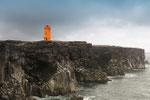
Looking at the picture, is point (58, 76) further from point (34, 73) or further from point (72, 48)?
point (72, 48)

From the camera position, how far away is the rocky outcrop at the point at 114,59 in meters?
106

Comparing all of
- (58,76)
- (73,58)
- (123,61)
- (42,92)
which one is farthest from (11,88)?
(123,61)

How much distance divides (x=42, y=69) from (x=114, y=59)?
209 ft

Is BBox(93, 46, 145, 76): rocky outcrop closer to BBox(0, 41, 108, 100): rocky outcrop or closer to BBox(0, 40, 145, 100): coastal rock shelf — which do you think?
BBox(0, 40, 145, 100): coastal rock shelf

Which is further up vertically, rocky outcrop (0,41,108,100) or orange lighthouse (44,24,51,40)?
orange lighthouse (44,24,51,40)

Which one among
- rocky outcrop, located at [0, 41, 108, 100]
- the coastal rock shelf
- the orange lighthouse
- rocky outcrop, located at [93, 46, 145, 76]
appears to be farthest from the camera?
rocky outcrop, located at [93, 46, 145, 76]

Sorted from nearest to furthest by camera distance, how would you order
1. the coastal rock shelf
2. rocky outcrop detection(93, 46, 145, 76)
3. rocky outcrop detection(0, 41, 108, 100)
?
rocky outcrop detection(0, 41, 108, 100) < the coastal rock shelf < rocky outcrop detection(93, 46, 145, 76)

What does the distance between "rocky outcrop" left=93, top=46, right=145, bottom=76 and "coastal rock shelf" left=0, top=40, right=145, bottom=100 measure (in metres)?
20.8

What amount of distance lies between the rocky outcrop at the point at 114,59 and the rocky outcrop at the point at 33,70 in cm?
4379

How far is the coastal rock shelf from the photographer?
139ft

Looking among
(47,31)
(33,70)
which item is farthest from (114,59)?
(33,70)

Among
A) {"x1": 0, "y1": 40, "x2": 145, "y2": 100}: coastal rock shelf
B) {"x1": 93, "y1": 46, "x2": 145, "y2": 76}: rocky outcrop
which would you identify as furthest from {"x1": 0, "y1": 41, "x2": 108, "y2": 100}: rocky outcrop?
{"x1": 93, "y1": 46, "x2": 145, "y2": 76}: rocky outcrop

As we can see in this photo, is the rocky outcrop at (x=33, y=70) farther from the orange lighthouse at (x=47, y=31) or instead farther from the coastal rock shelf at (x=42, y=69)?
the orange lighthouse at (x=47, y=31)

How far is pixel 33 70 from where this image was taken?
189ft
